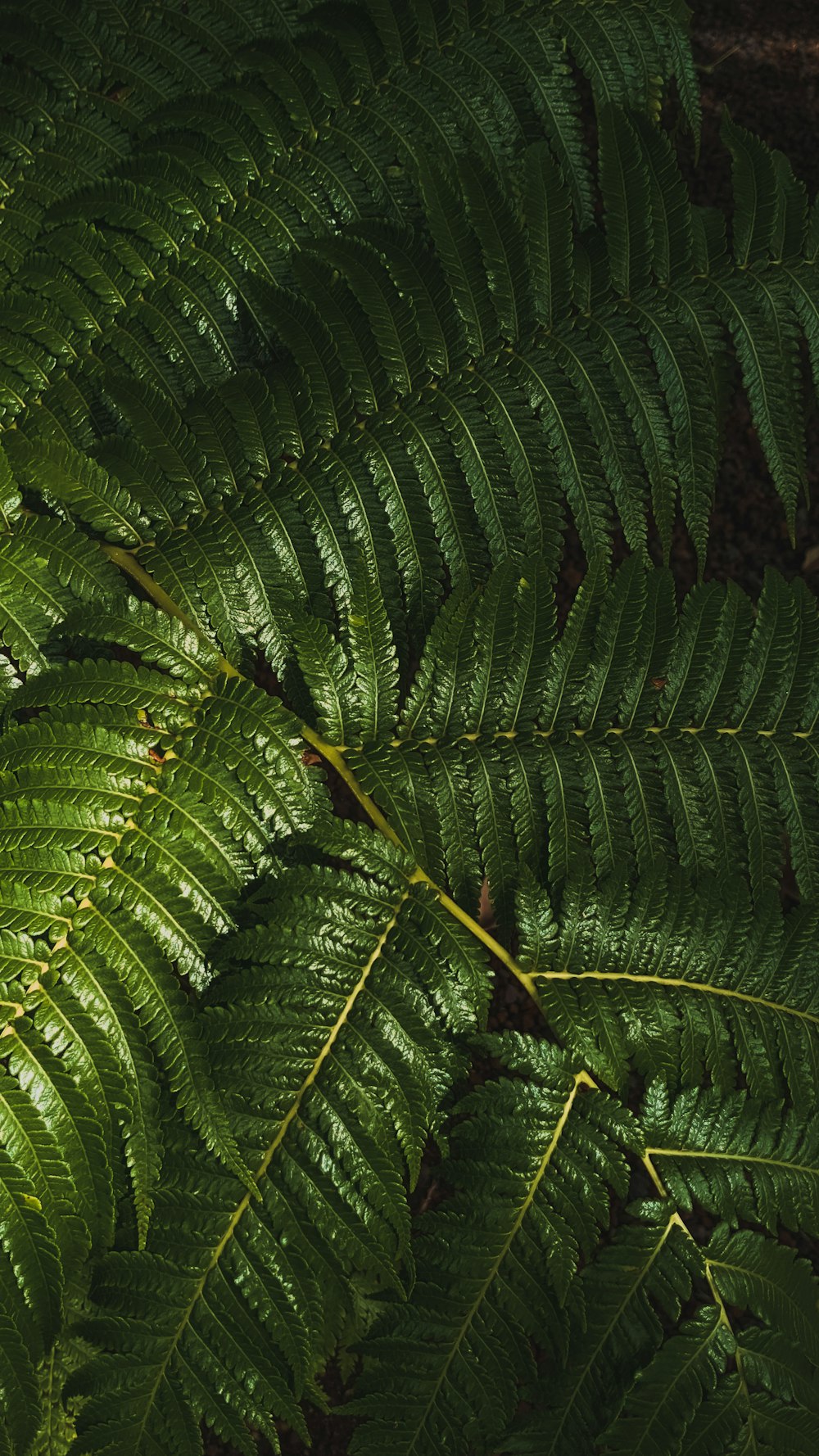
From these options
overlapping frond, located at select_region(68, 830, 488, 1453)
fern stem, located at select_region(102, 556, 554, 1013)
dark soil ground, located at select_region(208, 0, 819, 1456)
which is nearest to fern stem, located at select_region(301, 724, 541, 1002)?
fern stem, located at select_region(102, 556, 554, 1013)

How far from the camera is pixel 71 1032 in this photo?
1.71 metres

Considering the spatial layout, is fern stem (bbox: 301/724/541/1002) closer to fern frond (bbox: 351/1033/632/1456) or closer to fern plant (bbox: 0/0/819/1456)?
fern plant (bbox: 0/0/819/1456)

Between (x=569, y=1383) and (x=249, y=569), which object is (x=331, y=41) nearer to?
(x=249, y=569)

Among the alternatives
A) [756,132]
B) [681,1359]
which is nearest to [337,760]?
[681,1359]

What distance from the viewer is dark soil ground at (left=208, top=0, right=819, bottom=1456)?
4.20m

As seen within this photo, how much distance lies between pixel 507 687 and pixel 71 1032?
99cm

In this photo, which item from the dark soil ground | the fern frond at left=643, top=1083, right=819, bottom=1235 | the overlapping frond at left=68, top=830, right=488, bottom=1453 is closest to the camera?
the overlapping frond at left=68, top=830, right=488, bottom=1453

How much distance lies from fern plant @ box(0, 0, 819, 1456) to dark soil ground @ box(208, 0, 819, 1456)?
1950 millimetres

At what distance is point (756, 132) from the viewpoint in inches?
168

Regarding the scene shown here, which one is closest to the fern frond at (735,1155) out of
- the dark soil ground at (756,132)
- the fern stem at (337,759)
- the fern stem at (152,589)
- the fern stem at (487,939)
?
the fern stem at (487,939)

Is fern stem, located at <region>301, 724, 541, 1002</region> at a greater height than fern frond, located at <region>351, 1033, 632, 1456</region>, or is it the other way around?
fern stem, located at <region>301, 724, 541, 1002</region>

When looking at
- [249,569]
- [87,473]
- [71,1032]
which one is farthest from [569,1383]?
[87,473]

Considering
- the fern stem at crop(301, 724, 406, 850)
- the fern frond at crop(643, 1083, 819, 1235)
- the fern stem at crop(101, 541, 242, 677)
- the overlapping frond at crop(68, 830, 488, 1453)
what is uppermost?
the fern stem at crop(101, 541, 242, 677)

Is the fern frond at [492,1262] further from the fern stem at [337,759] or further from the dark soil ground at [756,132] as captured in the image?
the dark soil ground at [756,132]
